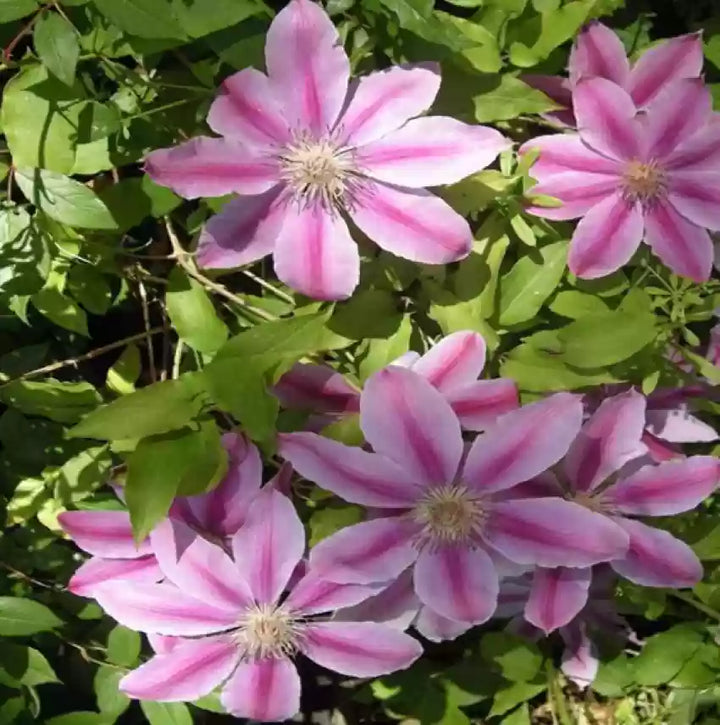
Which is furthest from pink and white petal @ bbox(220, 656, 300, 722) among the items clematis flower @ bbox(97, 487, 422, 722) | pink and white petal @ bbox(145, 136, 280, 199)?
pink and white petal @ bbox(145, 136, 280, 199)

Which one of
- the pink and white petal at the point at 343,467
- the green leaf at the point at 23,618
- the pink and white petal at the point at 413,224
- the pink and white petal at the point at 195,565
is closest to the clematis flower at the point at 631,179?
the pink and white petal at the point at 413,224

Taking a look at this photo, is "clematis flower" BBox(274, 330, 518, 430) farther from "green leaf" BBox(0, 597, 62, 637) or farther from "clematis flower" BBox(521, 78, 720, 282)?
"green leaf" BBox(0, 597, 62, 637)

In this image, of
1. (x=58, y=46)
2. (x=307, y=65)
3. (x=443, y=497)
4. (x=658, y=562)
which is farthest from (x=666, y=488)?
(x=58, y=46)

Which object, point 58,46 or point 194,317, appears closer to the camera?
point 58,46

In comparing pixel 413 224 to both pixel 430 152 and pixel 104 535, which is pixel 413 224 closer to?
pixel 430 152

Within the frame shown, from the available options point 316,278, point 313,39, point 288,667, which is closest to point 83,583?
point 288,667

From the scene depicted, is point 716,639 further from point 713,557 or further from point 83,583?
point 83,583
